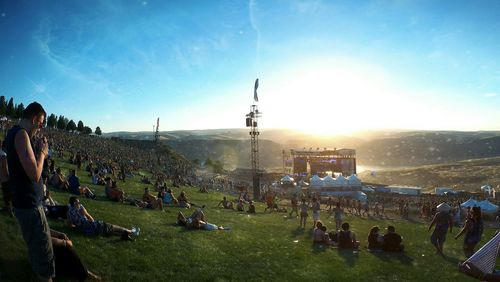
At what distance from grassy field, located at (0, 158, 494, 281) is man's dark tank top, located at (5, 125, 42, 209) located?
306 centimetres

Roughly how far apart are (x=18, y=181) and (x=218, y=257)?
758 cm

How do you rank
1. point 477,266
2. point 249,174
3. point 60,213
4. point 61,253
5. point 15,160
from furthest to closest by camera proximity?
point 249,174 → point 60,213 → point 61,253 → point 15,160 → point 477,266

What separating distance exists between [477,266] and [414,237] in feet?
58.1

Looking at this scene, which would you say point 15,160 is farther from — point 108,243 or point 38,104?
point 108,243

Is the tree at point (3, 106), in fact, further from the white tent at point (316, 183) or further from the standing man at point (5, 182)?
the standing man at point (5, 182)

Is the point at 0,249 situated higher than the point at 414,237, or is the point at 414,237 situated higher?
the point at 0,249

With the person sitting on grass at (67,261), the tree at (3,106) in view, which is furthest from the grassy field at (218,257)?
the tree at (3,106)

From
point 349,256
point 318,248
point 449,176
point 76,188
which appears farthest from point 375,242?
point 449,176

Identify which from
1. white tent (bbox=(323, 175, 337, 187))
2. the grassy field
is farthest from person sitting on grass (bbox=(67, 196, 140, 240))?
white tent (bbox=(323, 175, 337, 187))

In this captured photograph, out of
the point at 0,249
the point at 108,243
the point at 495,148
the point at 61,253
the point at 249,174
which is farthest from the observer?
the point at 495,148

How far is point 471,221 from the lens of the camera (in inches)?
537

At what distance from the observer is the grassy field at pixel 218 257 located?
30.2 ft

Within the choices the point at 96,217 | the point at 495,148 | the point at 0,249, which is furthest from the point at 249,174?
the point at 495,148

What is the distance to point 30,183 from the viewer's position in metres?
5.35
